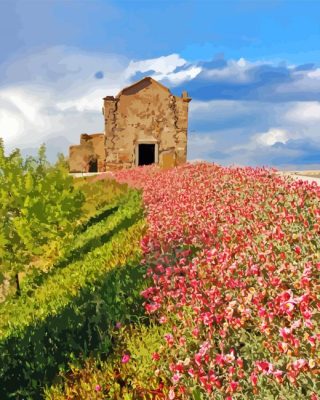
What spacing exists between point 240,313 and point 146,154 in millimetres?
36226

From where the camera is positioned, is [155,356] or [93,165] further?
[93,165]

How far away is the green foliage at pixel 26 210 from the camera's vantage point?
13133 millimetres

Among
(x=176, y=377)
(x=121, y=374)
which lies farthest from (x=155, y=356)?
(x=121, y=374)

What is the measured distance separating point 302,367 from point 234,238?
139 inches

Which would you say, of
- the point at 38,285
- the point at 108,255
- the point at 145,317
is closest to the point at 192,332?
the point at 145,317

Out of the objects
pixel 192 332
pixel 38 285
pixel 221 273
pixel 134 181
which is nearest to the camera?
pixel 192 332

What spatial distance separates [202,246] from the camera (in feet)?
26.1

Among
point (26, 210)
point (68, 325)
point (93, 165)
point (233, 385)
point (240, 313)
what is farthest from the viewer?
point (93, 165)

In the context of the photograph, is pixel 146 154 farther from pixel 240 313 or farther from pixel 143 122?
pixel 240 313

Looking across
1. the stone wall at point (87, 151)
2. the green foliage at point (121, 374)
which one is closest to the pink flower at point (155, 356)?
the green foliage at point (121, 374)

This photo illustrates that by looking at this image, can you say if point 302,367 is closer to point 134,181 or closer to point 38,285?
point 38,285

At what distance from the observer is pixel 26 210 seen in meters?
13.0

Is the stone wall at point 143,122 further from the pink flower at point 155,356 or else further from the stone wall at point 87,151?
the pink flower at point 155,356

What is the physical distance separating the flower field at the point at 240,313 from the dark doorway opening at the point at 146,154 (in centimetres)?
3144
